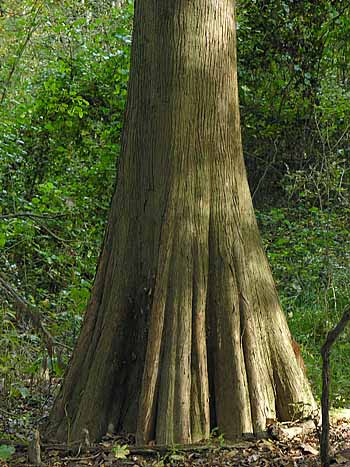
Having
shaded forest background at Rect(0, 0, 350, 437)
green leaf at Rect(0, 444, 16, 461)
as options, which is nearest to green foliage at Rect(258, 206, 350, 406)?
shaded forest background at Rect(0, 0, 350, 437)

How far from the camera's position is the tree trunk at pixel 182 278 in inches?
164

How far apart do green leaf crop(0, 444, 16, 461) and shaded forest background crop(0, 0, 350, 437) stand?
9.35 ft

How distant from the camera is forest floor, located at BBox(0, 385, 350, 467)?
156 inches

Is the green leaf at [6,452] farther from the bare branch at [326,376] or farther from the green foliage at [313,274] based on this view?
the green foliage at [313,274]

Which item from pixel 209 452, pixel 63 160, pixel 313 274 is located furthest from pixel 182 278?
pixel 63 160

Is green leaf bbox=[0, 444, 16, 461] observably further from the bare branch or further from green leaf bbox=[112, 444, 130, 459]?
the bare branch

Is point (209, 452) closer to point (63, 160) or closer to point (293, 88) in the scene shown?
point (63, 160)

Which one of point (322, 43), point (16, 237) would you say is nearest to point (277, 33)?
point (322, 43)

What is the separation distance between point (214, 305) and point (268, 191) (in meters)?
6.92

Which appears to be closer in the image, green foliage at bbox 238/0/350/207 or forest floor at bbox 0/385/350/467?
forest floor at bbox 0/385/350/467

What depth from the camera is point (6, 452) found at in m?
4.09

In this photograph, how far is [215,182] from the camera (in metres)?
4.38

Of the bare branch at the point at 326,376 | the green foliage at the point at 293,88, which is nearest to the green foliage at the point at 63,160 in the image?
the green foliage at the point at 293,88

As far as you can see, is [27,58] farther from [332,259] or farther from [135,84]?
[135,84]
